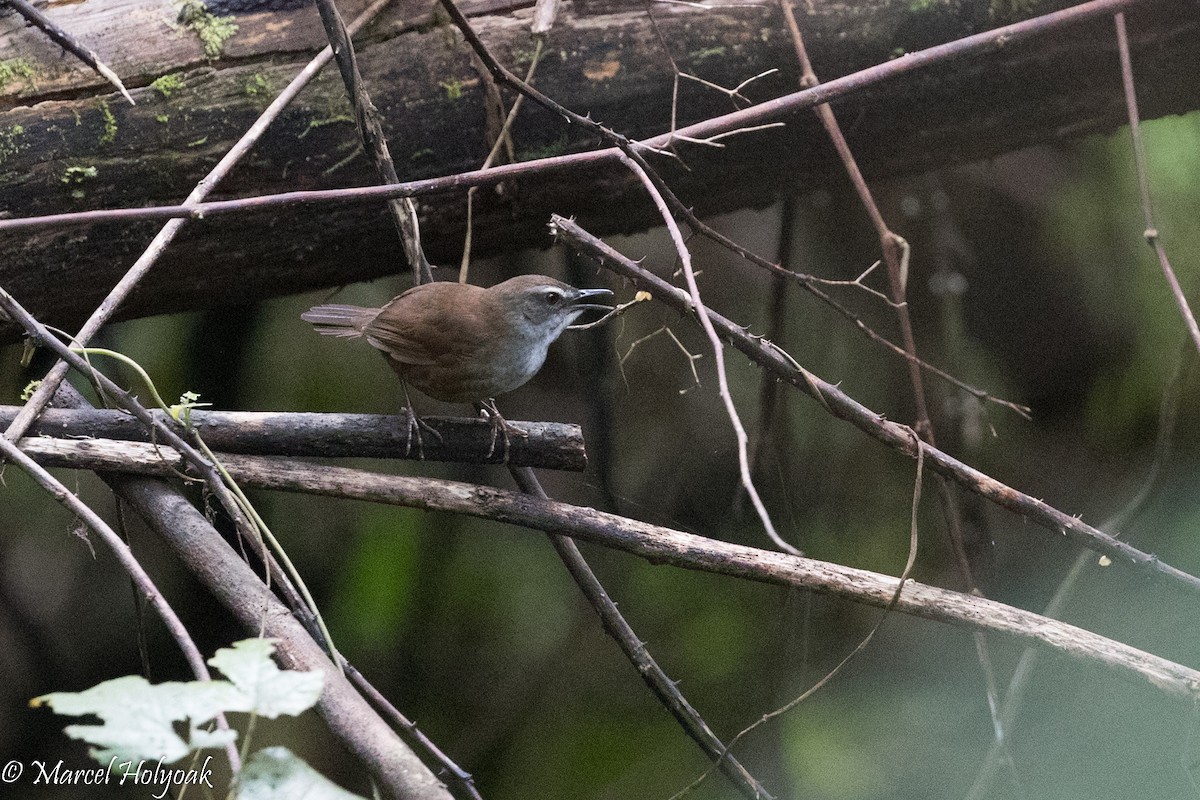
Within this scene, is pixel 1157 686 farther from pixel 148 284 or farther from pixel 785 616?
pixel 148 284

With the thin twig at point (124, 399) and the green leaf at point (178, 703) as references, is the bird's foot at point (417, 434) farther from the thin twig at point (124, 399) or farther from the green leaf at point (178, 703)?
the green leaf at point (178, 703)

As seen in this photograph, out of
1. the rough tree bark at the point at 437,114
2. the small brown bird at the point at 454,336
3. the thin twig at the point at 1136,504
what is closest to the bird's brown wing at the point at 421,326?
the small brown bird at the point at 454,336

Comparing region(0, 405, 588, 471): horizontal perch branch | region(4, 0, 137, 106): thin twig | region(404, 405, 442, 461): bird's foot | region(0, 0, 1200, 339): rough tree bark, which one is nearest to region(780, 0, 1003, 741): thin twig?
region(0, 0, 1200, 339): rough tree bark

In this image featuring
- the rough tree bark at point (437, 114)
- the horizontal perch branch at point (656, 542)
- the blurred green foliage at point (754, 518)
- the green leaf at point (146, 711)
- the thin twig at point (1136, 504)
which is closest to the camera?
the green leaf at point (146, 711)

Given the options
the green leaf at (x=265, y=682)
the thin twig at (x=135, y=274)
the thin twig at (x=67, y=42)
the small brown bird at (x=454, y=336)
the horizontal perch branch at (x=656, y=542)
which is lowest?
the horizontal perch branch at (x=656, y=542)

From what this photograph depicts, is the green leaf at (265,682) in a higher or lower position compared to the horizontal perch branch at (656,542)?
higher

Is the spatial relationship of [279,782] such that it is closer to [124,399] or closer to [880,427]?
[124,399]

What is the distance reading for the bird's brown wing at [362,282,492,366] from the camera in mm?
2344

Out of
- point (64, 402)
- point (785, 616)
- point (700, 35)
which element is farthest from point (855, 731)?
point (64, 402)

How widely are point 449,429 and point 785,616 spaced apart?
193 cm

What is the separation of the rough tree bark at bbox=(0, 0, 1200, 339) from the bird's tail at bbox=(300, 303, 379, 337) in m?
0.28

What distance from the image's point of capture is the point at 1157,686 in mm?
1772

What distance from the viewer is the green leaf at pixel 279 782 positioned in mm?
940

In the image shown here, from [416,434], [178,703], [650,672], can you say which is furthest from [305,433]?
[178,703]
